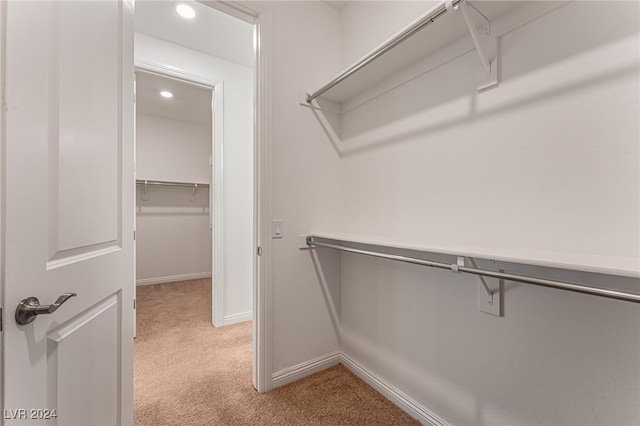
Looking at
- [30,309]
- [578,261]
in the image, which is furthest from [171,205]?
[578,261]

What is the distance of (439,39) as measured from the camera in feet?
3.94

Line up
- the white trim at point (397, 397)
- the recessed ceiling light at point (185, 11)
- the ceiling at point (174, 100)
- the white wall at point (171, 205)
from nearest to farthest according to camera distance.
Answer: the white trim at point (397, 397) → the recessed ceiling light at point (185, 11) → the ceiling at point (174, 100) → the white wall at point (171, 205)

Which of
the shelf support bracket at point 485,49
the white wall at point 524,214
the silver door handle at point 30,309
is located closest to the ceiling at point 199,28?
the white wall at point 524,214

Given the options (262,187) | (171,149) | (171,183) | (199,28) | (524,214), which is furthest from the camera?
(171,149)

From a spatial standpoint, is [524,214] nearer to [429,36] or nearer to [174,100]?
[429,36]

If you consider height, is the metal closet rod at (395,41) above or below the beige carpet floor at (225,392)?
above

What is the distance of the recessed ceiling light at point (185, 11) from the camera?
194 cm

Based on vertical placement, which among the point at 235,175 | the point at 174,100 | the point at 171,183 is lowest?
the point at 235,175

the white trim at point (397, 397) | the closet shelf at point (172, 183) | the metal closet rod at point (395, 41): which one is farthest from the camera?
the closet shelf at point (172, 183)

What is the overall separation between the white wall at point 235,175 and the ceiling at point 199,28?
139 millimetres

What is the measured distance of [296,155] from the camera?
172cm

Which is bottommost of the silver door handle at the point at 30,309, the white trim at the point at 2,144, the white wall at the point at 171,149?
the silver door handle at the point at 30,309

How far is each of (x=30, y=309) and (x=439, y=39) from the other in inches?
68.7

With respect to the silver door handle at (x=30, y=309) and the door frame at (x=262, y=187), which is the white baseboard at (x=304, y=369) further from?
the silver door handle at (x=30, y=309)
